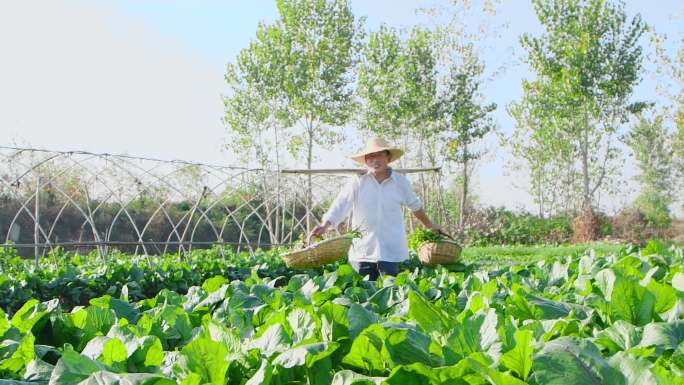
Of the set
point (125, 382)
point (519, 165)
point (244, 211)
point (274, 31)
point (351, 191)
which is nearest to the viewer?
point (125, 382)

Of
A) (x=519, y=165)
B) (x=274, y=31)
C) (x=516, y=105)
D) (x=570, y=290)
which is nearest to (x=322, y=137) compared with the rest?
(x=274, y=31)

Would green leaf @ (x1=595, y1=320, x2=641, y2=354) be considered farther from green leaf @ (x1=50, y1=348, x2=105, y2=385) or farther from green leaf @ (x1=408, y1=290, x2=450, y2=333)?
green leaf @ (x1=50, y1=348, x2=105, y2=385)

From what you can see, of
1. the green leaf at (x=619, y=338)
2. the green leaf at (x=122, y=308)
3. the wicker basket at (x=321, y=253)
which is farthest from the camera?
the wicker basket at (x=321, y=253)

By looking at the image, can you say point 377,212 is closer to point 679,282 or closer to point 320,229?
point 320,229

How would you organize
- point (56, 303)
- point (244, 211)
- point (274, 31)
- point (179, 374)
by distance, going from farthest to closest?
point (244, 211) < point (274, 31) < point (56, 303) < point (179, 374)

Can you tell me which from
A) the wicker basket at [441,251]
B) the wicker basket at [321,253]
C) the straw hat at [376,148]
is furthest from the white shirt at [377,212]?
the wicker basket at [441,251]

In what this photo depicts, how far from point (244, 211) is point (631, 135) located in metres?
13.3

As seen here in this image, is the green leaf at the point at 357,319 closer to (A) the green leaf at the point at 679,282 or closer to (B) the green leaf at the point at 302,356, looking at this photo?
(B) the green leaf at the point at 302,356

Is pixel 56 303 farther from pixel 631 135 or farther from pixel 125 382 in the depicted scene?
pixel 631 135

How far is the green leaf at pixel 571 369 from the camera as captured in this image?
0.97 metres

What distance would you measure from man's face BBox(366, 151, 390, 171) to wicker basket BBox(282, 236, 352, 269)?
661 mm

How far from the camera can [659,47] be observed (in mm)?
21922

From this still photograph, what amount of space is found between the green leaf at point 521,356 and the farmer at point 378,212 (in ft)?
15.5

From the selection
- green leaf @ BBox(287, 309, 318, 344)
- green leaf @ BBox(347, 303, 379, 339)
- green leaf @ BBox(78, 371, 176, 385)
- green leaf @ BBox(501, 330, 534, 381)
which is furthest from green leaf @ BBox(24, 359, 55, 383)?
green leaf @ BBox(501, 330, 534, 381)
